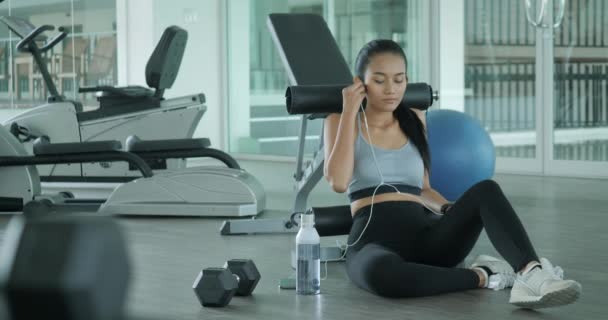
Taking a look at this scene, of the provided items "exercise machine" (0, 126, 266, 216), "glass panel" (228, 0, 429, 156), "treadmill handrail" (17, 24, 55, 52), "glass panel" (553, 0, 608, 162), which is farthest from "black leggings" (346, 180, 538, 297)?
"glass panel" (228, 0, 429, 156)

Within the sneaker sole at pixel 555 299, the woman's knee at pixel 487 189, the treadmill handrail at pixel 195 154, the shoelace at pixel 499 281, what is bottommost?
the shoelace at pixel 499 281

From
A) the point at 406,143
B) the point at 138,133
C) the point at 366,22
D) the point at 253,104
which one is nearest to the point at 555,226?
the point at 406,143

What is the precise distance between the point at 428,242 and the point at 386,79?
470 mm

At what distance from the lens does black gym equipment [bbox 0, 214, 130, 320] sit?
0.15 metres

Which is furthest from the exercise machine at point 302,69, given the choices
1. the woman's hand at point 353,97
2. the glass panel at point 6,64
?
the glass panel at point 6,64

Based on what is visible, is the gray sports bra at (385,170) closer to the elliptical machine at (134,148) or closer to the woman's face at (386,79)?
the woman's face at (386,79)

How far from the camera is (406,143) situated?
109 inches

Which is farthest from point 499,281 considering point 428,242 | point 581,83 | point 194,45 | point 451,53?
point 194,45

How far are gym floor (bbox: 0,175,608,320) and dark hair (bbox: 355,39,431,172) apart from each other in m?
0.44

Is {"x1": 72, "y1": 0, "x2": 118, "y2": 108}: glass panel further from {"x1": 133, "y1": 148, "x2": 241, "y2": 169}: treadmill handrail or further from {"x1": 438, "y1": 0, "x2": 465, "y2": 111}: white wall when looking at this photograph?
{"x1": 133, "y1": 148, "x2": 241, "y2": 169}: treadmill handrail

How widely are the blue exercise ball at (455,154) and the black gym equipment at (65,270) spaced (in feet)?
12.8

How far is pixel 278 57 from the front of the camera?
333 inches

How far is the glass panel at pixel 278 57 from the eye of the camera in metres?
7.43

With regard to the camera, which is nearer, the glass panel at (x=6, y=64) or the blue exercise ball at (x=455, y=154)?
the blue exercise ball at (x=455, y=154)
